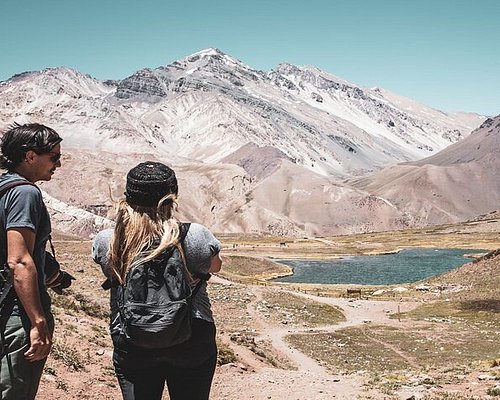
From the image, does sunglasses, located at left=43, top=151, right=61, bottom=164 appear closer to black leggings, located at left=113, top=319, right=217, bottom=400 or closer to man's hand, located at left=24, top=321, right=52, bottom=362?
man's hand, located at left=24, top=321, right=52, bottom=362

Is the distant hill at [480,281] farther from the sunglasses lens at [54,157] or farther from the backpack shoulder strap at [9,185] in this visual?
the backpack shoulder strap at [9,185]

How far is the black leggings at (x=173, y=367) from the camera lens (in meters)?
5.79

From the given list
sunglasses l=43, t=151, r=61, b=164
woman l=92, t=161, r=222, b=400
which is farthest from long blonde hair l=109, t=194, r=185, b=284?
sunglasses l=43, t=151, r=61, b=164

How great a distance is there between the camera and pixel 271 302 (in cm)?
5159

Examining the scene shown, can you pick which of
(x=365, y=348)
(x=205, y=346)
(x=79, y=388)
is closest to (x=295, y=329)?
(x=365, y=348)

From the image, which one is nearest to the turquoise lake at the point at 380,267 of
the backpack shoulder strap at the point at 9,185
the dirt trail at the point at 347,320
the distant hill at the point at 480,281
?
the distant hill at the point at 480,281

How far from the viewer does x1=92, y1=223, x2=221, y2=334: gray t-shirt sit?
5.88 m

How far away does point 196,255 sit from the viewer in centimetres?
589

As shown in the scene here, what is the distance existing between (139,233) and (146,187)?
0.49 m

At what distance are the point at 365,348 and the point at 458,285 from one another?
1436 inches

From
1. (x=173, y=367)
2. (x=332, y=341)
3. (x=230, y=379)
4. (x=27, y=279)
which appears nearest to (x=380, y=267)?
(x=332, y=341)

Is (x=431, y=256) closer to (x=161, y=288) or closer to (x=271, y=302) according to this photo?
(x=271, y=302)

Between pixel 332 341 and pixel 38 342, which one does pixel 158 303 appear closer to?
pixel 38 342

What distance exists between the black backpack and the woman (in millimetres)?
151
